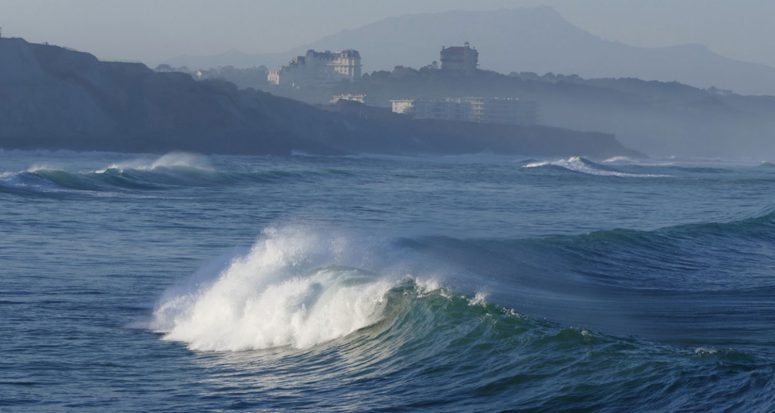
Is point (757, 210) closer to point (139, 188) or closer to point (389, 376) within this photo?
point (139, 188)

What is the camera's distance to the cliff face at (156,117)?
9169 cm

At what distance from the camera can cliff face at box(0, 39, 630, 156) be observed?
9169cm

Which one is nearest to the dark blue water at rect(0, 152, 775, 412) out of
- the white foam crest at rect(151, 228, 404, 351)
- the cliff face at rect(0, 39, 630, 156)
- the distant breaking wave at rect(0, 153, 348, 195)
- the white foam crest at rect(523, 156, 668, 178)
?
the white foam crest at rect(151, 228, 404, 351)

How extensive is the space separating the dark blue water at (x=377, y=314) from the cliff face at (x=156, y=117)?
62.2 m

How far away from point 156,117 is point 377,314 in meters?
94.1

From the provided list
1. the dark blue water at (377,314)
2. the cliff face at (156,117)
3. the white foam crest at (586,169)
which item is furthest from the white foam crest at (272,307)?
the cliff face at (156,117)

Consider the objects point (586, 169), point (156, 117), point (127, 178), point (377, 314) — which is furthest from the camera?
point (156, 117)

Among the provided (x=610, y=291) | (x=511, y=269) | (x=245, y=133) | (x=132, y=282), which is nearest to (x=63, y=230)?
(x=132, y=282)

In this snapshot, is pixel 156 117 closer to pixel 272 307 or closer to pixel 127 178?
pixel 127 178

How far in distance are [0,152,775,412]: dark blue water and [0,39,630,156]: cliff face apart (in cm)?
A: 6218

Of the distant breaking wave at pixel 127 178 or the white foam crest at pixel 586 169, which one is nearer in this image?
the distant breaking wave at pixel 127 178

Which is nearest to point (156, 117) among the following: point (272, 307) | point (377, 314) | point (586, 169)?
point (586, 169)

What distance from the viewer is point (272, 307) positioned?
48.6 ft

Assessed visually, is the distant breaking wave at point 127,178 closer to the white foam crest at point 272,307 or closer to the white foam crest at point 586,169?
the white foam crest at point 586,169
